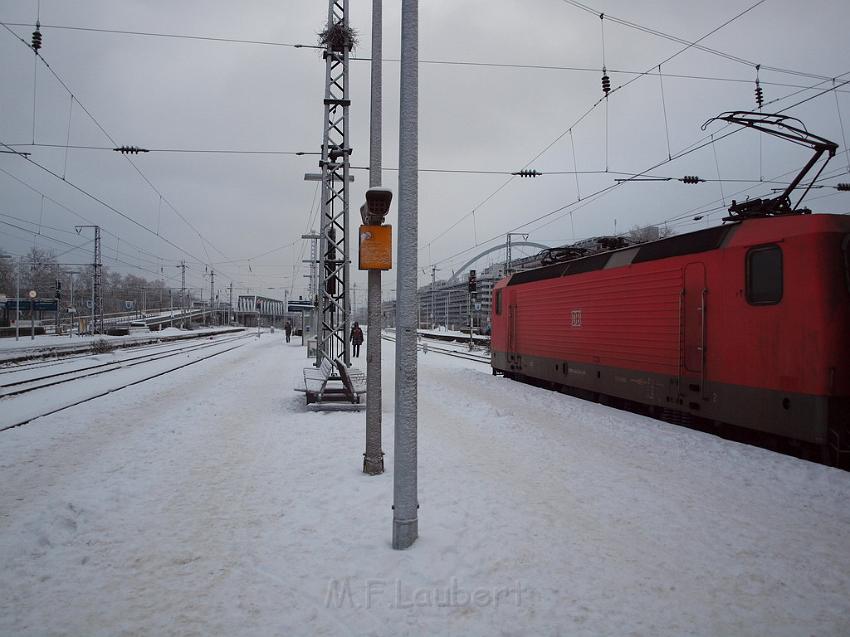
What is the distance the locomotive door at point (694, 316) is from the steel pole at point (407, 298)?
6218 millimetres

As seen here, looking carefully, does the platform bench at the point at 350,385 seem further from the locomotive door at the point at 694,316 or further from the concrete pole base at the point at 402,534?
the concrete pole base at the point at 402,534

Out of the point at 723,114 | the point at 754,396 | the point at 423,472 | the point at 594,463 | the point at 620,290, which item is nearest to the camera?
the point at 423,472

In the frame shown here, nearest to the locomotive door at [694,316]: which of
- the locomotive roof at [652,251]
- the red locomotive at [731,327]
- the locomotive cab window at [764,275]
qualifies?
the red locomotive at [731,327]

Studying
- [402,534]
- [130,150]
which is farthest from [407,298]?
[130,150]

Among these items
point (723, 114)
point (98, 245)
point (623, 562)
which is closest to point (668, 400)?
point (723, 114)

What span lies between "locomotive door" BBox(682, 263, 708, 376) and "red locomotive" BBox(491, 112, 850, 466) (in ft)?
0.06

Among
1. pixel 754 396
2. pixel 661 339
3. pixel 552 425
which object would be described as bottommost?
pixel 552 425

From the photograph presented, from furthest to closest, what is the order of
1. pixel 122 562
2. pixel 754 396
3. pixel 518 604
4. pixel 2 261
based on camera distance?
pixel 2 261 → pixel 754 396 → pixel 122 562 → pixel 518 604

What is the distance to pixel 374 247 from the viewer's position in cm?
571

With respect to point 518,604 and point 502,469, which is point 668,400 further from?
point 518,604

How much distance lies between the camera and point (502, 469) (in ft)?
21.1

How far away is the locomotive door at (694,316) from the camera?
327 inches

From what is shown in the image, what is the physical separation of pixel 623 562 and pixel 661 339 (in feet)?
20.5

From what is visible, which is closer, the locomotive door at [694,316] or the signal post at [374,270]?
the signal post at [374,270]
